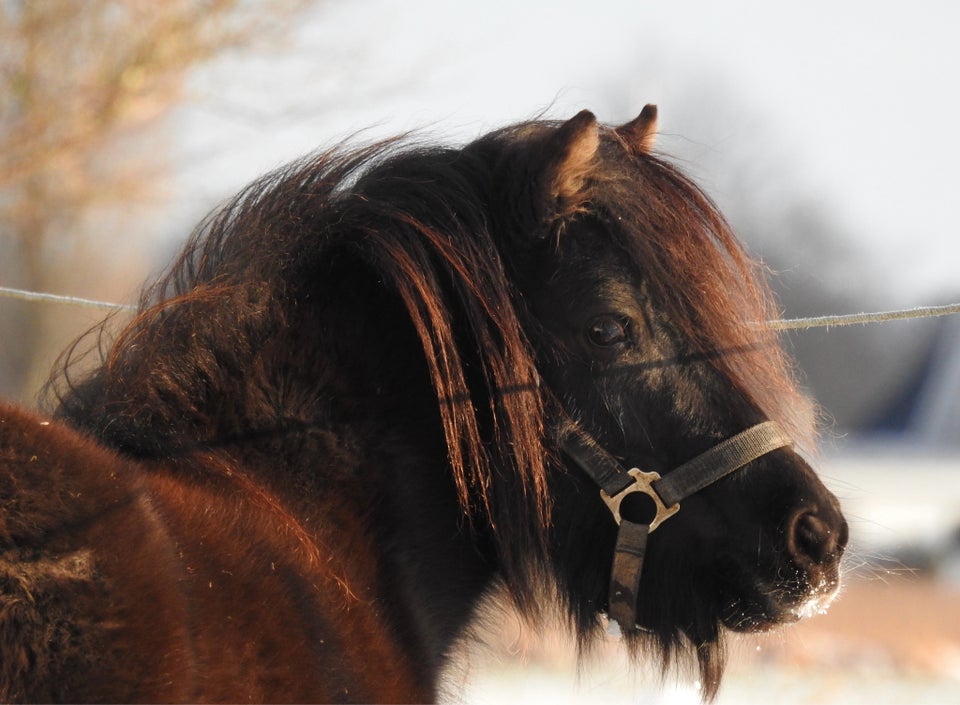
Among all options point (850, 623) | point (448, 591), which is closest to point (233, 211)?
point (448, 591)

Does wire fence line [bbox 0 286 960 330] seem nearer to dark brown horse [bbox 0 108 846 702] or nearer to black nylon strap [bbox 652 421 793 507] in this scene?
dark brown horse [bbox 0 108 846 702]

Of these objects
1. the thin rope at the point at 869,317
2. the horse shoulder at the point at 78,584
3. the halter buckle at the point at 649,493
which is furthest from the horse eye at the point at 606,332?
the horse shoulder at the point at 78,584

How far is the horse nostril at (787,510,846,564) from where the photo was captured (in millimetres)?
2207

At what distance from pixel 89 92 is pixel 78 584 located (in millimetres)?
8159

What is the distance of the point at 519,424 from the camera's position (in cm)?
223

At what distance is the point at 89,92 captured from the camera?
8.80 meters

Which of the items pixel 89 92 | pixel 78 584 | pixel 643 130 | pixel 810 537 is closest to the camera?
pixel 78 584

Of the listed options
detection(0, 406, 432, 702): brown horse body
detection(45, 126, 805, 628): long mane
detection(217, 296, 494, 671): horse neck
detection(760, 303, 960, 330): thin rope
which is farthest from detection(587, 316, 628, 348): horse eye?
detection(0, 406, 432, 702): brown horse body

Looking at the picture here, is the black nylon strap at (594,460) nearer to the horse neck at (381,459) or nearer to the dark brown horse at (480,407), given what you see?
the dark brown horse at (480,407)

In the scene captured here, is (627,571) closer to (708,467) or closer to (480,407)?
(708,467)

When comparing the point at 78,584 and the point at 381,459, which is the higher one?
the point at 78,584

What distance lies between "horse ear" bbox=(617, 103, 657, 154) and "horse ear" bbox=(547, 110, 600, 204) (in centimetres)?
30

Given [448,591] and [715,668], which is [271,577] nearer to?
[448,591]

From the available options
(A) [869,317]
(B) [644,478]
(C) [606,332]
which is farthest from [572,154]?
(A) [869,317]
